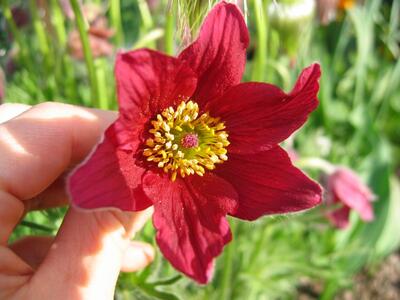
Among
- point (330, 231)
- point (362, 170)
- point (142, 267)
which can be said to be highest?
point (142, 267)

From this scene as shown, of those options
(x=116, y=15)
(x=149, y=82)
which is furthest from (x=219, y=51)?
(x=116, y=15)

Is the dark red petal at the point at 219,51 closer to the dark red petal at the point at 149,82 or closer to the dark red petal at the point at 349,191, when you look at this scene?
the dark red petal at the point at 149,82

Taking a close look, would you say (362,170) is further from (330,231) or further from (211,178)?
(211,178)

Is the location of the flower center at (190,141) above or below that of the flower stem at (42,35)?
above

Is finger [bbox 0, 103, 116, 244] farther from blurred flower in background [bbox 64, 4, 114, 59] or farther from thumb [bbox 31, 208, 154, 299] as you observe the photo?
blurred flower in background [bbox 64, 4, 114, 59]

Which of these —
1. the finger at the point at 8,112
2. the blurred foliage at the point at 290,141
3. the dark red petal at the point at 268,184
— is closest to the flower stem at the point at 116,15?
the blurred foliage at the point at 290,141

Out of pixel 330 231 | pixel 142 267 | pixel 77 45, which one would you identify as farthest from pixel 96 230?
pixel 330 231

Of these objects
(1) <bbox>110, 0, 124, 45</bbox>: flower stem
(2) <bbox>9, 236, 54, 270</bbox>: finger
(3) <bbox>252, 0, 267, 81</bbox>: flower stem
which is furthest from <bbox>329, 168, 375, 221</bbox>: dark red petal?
(2) <bbox>9, 236, 54, 270</bbox>: finger
